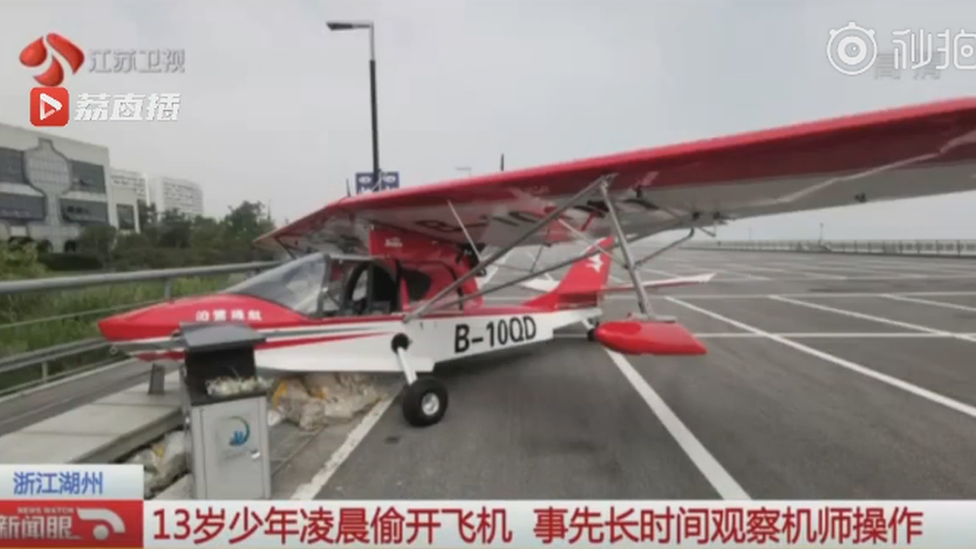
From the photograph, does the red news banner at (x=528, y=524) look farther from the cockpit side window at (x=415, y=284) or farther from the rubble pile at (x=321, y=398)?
the cockpit side window at (x=415, y=284)

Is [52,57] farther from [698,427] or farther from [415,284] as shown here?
[698,427]

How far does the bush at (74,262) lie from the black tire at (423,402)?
6.40 metres

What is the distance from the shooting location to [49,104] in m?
3.17

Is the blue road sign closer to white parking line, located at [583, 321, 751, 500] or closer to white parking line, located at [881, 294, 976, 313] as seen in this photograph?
white parking line, located at [583, 321, 751, 500]

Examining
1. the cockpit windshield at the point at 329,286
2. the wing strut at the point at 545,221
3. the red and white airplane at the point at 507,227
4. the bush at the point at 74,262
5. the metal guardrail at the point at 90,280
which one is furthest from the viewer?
the bush at the point at 74,262

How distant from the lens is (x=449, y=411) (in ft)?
15.1

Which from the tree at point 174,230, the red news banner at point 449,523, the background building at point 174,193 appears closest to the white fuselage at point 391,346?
the red news banner at point 449,523

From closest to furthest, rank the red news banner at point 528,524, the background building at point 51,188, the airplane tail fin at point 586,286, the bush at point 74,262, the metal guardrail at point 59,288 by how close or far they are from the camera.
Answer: the red news banner at point 528,524
the metal guardrail at point 59,288
the background building at point 51,188
the airplane tail fin at point 586,286
the bush at point 74,262

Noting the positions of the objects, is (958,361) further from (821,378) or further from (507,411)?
(507,411)

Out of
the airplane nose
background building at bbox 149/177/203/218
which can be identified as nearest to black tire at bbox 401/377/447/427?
the airplane nose

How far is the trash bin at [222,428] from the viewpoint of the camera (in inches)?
110

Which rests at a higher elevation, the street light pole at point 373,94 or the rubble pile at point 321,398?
the street light pole at point 373,94

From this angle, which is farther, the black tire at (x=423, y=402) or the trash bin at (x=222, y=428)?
the black tire at (x=423, y=402)

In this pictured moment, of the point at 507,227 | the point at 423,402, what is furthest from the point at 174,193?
the point at 423,402
